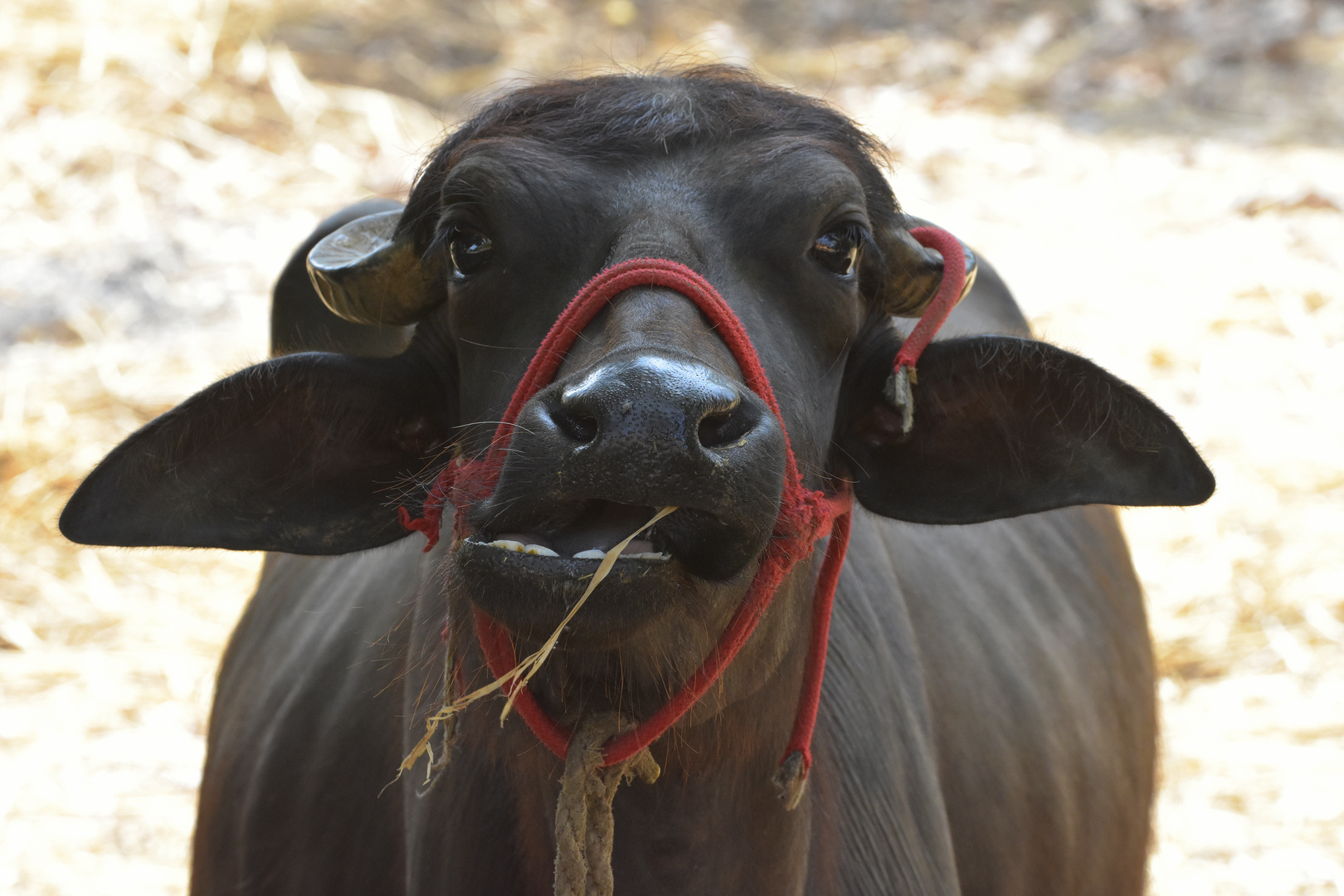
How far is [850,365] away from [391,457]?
0.91 m

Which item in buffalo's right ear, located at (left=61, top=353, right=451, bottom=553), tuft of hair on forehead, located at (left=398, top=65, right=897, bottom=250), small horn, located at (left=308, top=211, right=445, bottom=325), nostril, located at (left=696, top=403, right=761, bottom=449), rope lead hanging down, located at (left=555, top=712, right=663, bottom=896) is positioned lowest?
rope lead hanging down, located at (left=555, top=712, right=663, bottom=896)

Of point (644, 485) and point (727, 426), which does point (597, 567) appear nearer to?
point (644, 485)

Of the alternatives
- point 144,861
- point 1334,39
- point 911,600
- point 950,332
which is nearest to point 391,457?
point 911,600

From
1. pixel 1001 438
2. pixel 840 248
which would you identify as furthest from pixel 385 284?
pixel 1001 438

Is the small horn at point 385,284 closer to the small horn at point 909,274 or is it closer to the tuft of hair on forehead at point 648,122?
the tuft of hair on forehead at point 648,122

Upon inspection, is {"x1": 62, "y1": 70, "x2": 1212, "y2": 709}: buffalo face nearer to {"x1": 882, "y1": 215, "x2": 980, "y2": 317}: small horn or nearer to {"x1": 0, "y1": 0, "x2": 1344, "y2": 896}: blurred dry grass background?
{"x1": 882, "y1": 215, "x2": 980, "y2": 317}: small horn

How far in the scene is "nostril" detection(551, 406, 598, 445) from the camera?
5.92 feet

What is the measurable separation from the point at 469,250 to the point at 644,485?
0.78 m

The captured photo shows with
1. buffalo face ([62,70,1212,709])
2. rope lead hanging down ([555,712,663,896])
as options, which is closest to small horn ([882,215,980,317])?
buffalo face ([62,70,1212,709])

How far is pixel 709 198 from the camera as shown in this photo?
7.38 ft

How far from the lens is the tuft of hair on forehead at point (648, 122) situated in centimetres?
233

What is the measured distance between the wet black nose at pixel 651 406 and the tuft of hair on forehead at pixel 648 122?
2.13ft

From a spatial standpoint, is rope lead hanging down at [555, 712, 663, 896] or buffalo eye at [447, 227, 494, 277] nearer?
rope lead hanging down at [555, 712, 663, 896]

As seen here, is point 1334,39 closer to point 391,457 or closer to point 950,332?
point 950,332
